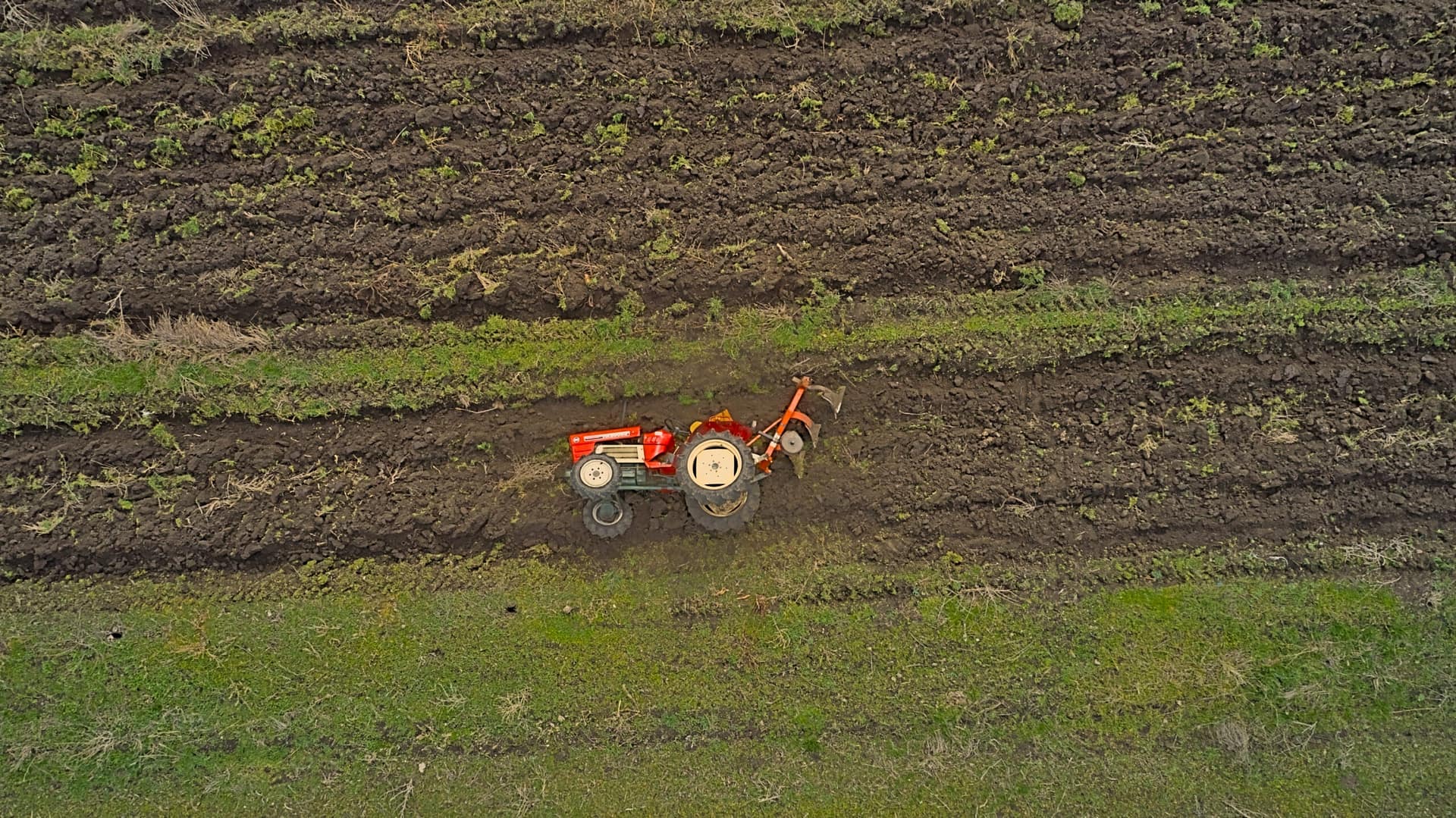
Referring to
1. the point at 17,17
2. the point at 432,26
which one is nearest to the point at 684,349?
the point at 432,26

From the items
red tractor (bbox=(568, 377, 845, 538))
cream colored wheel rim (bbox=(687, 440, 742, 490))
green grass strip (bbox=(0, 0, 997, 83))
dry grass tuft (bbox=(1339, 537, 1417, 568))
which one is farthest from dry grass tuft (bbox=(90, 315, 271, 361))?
dry grass tuft (bbox=(1339, 537, 1417, 568))

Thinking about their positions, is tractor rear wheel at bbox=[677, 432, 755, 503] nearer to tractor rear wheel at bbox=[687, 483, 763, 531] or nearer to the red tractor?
the red tractor

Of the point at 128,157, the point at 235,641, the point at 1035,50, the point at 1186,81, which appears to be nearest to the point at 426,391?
the point at 235,641

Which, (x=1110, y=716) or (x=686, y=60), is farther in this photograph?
(x=686, y=60)

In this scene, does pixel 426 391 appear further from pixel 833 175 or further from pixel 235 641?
pixel 833 175

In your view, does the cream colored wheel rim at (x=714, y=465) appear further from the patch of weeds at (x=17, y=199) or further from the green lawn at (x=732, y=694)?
the patch of weeds at (x=17, y=199)

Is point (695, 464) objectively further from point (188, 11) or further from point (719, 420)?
point (188, 11)

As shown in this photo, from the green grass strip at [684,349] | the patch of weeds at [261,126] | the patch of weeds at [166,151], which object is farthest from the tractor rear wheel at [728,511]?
the patch of weeds at [166,151]
